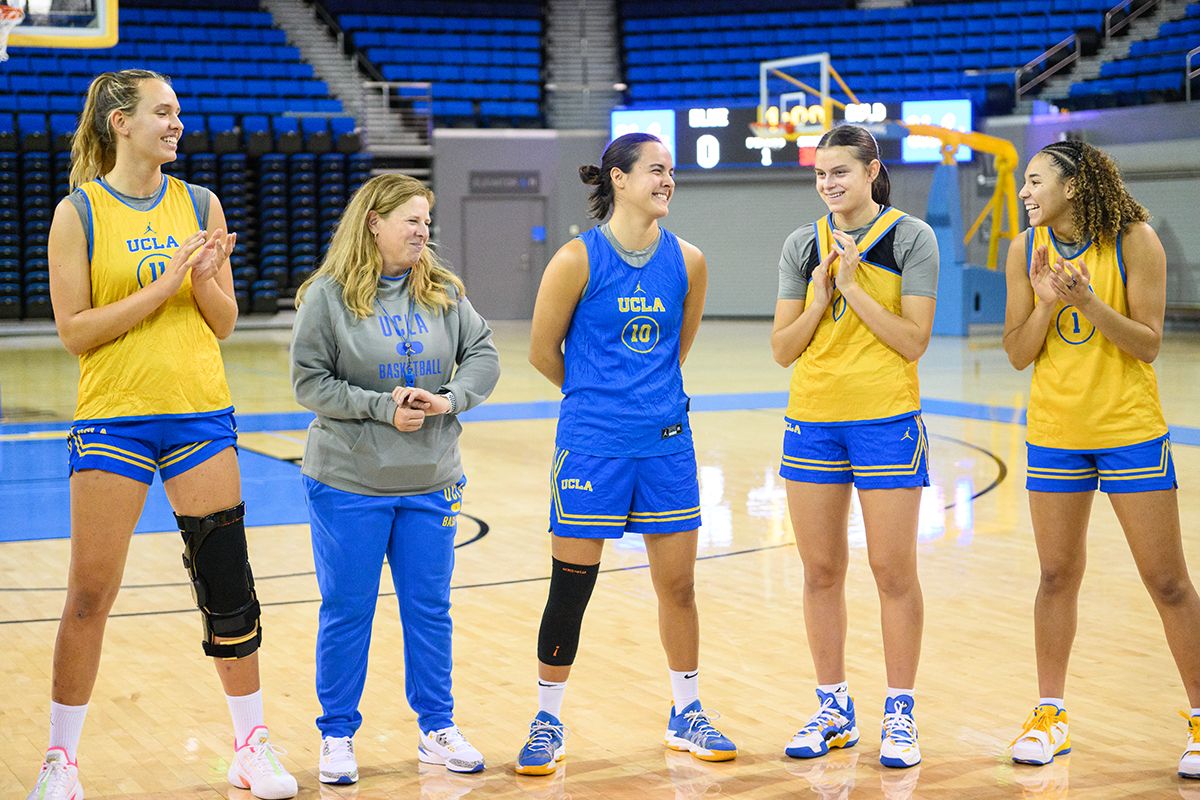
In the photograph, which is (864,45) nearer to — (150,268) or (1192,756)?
(1192,756)

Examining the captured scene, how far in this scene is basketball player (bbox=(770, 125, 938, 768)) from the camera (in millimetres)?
3506

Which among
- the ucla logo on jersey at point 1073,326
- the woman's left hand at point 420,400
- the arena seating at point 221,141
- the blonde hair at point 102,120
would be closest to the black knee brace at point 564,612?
the woman's left hand at point 420,400

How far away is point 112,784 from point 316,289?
1.34 meters

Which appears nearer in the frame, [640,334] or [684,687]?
[640,334]

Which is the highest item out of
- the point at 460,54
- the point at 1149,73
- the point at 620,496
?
the point at 460,54

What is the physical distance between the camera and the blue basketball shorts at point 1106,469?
341cm

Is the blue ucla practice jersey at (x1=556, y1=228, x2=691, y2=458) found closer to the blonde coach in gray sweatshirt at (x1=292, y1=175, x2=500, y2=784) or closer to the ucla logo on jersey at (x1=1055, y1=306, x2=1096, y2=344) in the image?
the blonde coach in gray sweatshirt at (x1=292, y1=175, x2=500, y2=784)

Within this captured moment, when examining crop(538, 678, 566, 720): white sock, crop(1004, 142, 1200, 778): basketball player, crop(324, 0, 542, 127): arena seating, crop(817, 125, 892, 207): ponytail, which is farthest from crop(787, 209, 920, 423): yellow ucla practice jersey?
crop(324, 0, 542, 127): arena seating

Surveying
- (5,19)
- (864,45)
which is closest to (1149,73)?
(864,45)

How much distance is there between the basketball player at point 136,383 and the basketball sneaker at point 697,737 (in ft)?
3.38

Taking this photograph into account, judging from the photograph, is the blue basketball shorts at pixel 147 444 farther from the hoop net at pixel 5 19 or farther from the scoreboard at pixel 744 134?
the scoreboard at pixel 744 134

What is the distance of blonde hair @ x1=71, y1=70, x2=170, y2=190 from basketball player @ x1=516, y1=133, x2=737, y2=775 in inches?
43.0

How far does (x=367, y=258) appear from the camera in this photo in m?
3.50

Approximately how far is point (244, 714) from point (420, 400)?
89cm
